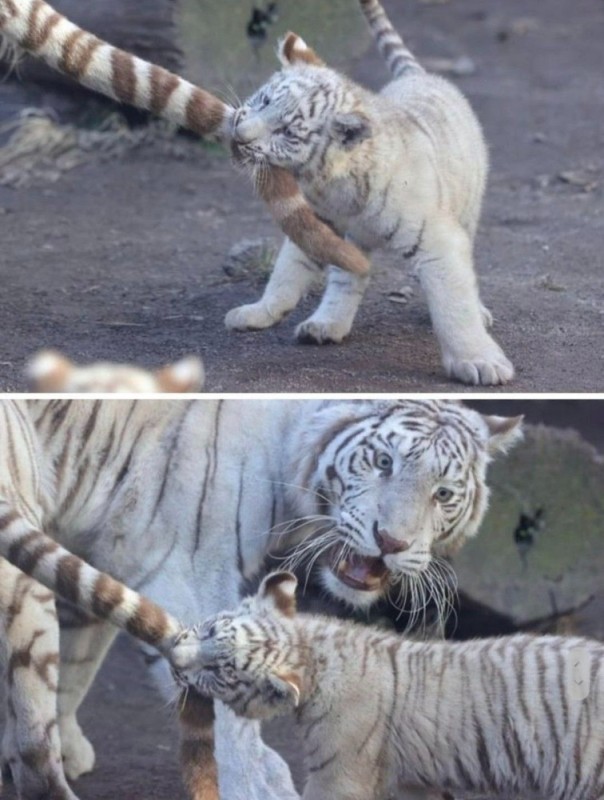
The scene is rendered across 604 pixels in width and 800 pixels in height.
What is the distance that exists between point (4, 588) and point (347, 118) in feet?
4.87

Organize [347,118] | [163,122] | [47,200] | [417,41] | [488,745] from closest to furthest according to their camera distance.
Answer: [488,745]
[347,118]
[47,200]
[163,122]
[417,41]

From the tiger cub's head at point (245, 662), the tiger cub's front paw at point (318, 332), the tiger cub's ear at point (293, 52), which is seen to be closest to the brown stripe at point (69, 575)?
the tiger cub's head at point (245, 662)

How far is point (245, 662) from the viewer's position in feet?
11.1

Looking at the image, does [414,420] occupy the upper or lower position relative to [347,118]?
lower

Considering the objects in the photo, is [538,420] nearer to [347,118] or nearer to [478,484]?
[478,484]

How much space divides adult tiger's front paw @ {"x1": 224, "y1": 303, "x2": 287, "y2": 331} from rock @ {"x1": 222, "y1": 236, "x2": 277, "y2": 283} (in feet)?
2.11

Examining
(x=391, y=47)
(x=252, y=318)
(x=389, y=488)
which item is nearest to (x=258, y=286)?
(x=252, y=318)

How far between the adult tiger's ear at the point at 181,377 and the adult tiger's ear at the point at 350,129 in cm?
70

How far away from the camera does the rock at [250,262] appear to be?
215 inches

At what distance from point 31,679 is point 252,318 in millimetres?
1454

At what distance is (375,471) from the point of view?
12.1ft

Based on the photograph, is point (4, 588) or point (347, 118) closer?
point (4, 588)

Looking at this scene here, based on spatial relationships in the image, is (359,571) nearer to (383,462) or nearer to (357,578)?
(357,578)

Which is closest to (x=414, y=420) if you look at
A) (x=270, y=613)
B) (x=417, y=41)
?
(x=270, y=613)
